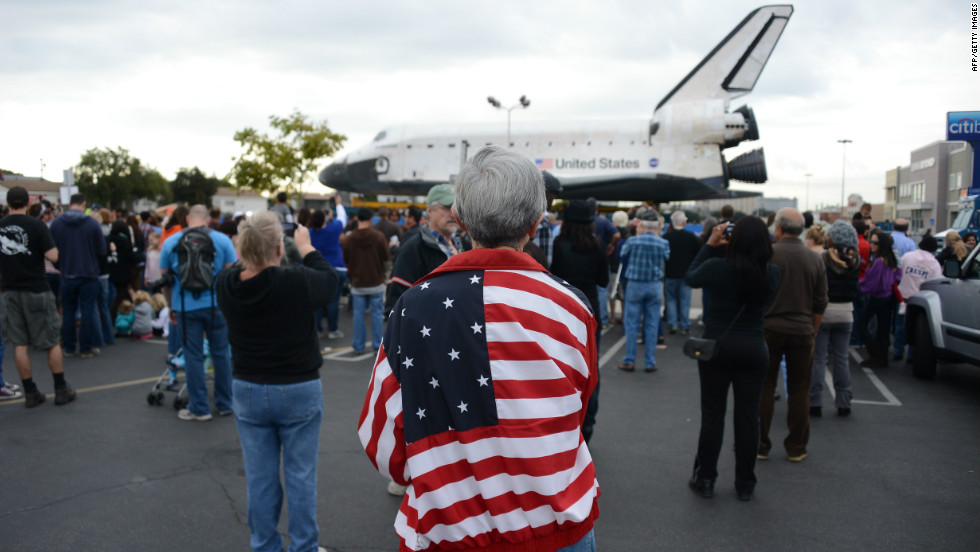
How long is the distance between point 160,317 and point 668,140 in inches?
1000

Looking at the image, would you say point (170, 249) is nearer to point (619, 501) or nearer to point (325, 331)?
point (619, 501)

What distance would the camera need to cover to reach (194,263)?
5.77 metres

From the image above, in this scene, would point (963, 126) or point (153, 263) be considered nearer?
point (963, 126)

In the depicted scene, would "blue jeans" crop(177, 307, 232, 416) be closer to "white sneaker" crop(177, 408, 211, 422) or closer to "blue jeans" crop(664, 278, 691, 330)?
"white sneaker" crop(177, 408, 211, 422)

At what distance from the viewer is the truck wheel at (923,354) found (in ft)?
26.0

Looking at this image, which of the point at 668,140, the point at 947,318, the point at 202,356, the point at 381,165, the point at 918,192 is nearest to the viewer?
the point at 202,356

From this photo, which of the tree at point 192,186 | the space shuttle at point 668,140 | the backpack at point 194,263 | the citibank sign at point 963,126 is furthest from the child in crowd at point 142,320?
the tree at point 192,186

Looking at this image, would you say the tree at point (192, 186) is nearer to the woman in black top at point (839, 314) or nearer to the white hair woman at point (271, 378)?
the woman in black top at point (839, 314)

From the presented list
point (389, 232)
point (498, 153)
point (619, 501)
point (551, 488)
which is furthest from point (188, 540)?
point (389, 232)

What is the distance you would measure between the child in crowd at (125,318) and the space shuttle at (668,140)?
21.7 metres

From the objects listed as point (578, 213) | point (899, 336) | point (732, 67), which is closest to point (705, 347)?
point (578, 213)

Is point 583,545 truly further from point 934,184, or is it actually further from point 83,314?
point 934,184

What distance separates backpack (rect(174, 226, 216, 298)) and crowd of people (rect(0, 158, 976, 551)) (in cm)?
2

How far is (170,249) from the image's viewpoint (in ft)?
19.4
